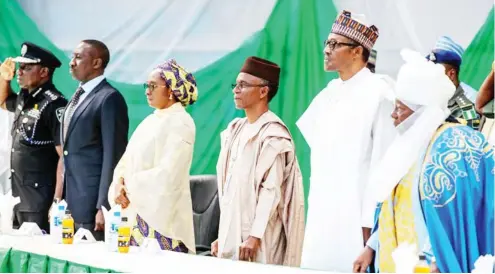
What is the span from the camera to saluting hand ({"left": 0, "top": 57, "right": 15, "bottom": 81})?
5992 millimetres

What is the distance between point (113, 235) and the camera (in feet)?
15.3

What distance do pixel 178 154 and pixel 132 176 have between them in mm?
257

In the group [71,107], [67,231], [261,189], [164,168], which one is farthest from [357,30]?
[71,107]

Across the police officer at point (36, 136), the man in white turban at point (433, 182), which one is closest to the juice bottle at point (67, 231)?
the police officer at point (36, 136)

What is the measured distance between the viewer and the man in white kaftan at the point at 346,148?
4340 mm

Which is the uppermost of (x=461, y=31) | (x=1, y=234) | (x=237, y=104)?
(x=461, y=31)

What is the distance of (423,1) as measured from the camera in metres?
4.49

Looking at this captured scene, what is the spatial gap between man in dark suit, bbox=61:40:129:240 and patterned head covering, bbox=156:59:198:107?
1.61 feet

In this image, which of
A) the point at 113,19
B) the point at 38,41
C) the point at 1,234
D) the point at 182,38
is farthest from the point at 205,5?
the point at 1,234

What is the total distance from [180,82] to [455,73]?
1476mm

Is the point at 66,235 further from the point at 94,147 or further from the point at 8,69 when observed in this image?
the point at 8,69

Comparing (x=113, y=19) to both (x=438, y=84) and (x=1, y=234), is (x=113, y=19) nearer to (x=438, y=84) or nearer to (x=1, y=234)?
(x=1, y=234)

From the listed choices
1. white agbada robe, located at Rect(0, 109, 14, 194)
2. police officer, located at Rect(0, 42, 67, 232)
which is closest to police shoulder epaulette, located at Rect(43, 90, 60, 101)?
police officer, located at Rect(0, 42, 67, 232)

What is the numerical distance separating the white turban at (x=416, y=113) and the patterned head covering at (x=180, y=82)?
4.57 feet
